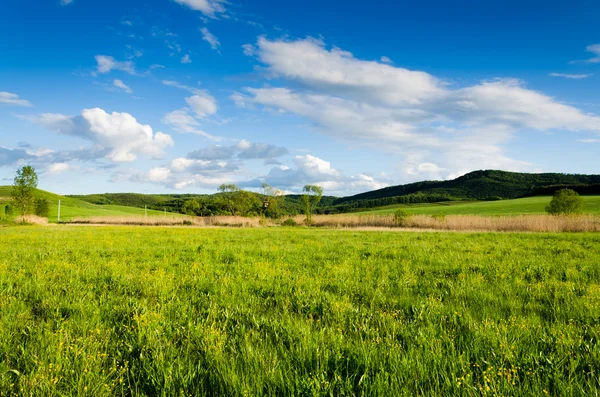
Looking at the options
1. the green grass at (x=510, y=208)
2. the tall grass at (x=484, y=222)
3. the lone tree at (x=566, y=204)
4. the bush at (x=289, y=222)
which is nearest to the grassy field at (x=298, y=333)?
the tall grass at (x=484, y=222)

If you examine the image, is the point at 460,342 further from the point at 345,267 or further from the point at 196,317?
the point at 345,267

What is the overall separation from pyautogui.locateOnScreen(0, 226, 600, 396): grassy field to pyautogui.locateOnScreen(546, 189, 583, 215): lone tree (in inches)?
1547

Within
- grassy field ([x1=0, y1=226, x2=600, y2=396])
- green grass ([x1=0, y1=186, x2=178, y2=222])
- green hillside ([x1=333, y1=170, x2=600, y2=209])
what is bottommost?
green grass ([x1=0, y1=186, x2=178, y2=222])

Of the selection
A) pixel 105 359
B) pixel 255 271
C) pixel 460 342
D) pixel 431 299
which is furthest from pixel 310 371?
pixel 255 271

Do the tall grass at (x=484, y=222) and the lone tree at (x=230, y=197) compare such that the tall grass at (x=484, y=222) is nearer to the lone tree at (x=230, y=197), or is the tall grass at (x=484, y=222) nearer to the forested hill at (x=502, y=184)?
the lone tree at (x=230, y=197)

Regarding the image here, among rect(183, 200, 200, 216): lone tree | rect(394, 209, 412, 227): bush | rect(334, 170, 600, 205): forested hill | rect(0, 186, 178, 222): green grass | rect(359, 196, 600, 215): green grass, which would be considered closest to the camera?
rect(394, 209, 412, 227): bush

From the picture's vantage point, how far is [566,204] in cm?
3834

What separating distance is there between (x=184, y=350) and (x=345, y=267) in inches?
225

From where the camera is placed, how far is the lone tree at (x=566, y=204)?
3781cm

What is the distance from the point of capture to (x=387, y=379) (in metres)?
2.80

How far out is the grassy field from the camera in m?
2.84

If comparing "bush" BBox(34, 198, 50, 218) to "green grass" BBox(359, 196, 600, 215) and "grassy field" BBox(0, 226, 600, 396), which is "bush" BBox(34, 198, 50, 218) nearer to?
"green grass" BBox(359, 196, 600, 215)

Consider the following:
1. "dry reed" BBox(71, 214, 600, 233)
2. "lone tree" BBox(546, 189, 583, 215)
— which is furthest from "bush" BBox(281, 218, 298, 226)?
"lone tree" BBox(546, 189, 583, 215)

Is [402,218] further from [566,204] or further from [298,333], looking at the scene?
[298,333]
